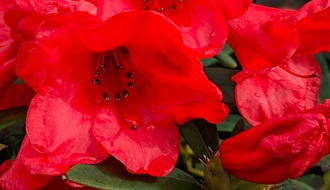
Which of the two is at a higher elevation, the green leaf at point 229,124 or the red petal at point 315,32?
the red petal at point 315,32

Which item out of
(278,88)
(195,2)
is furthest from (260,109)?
(195,2)

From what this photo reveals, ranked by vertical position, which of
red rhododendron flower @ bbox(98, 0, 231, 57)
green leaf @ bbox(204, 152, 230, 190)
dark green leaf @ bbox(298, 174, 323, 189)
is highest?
red rhododendron flower @ bbox(98, 0, 231, 57)

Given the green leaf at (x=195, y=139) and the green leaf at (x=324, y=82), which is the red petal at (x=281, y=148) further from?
the green leaf at (x=324, y=82)

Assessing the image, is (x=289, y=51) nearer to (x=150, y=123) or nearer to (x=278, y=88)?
(x=278, y=88)

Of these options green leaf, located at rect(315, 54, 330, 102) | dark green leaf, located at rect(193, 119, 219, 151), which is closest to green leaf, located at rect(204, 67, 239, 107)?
dark green leaf, located at rect(193, 119, 219, 151)

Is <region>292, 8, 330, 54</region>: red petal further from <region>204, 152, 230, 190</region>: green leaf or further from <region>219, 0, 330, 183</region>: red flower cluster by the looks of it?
<region>204, 152, 230, 190</region>: green leaf

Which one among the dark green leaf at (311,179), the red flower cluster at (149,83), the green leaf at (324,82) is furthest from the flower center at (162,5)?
the green leaf at (324,82)
